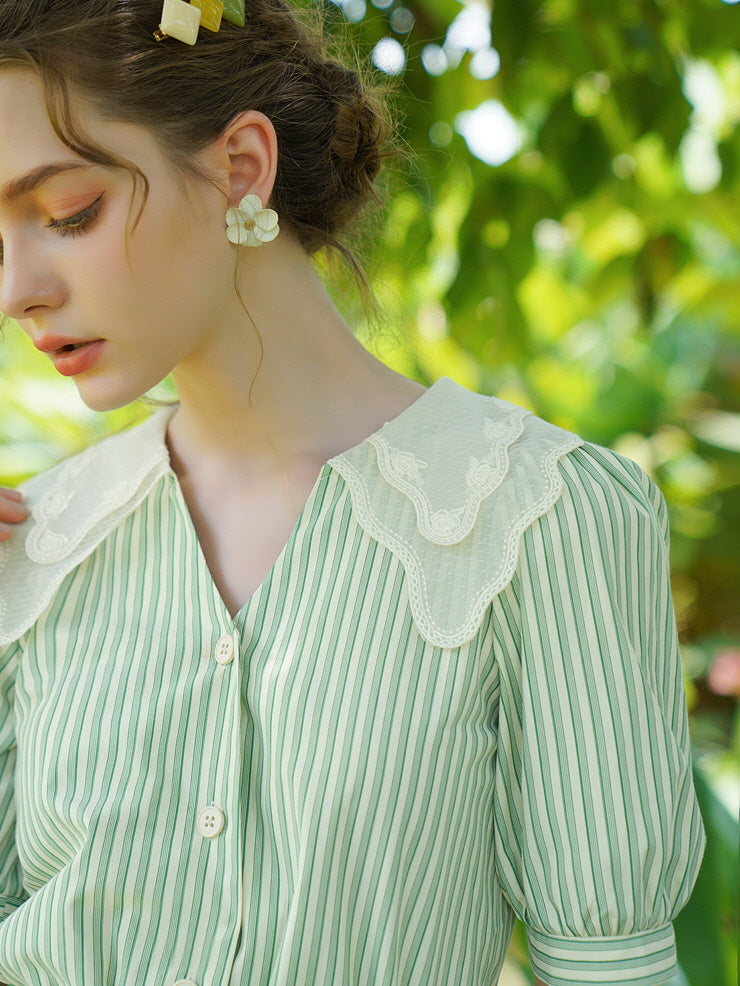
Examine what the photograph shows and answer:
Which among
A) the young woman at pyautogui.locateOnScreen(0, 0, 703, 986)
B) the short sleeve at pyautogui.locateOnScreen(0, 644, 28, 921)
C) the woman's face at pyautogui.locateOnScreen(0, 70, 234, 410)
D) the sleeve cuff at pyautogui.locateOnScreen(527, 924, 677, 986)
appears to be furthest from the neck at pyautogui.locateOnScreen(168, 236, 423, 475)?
the sleeve cuff at pyautogui.locateOnScreen(527, 924, 677, 986)

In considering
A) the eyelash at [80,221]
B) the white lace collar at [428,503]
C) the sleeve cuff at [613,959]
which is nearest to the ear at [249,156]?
the eyelash at [80,221]

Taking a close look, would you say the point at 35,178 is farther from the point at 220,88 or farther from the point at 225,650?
the point at 225,650

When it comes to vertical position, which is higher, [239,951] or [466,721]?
[466,721]

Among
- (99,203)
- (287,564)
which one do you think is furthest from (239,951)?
(99,203)

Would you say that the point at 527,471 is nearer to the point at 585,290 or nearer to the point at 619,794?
the point at 619,794

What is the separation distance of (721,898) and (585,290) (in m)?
1.20

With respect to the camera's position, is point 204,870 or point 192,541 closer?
point 204,870

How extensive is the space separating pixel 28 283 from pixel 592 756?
2.39 ft

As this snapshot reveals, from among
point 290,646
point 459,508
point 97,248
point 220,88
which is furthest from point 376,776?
point 220,88

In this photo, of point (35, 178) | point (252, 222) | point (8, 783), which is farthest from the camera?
point (8, 783)

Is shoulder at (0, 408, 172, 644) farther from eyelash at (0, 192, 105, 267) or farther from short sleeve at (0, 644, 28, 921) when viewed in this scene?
eyelash at (0, 192, 105, 267)

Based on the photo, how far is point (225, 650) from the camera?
3.44 feet

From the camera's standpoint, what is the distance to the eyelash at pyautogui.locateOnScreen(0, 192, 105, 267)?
962 millimetres

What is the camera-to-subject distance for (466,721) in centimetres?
102
